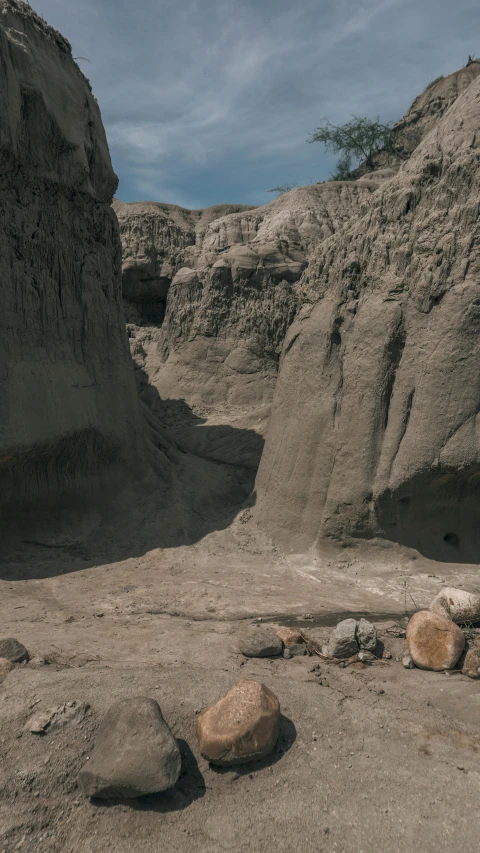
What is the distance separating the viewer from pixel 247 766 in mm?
2635

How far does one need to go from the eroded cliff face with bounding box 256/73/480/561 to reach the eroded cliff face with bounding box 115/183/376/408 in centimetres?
442

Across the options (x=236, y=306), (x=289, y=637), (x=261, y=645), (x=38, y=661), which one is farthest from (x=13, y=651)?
(x=236, y=306)

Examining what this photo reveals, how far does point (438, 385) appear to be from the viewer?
593 cm

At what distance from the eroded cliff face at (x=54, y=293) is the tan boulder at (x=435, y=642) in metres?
4.45

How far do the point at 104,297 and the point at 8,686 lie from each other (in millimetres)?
5841

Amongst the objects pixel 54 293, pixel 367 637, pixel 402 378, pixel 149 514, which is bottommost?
pixel 149 514

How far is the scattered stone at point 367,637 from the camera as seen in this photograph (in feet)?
12.8

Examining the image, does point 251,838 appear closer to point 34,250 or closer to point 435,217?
point 435,217

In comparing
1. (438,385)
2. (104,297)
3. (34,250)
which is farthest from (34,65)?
(438,385)

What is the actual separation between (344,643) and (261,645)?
566mm

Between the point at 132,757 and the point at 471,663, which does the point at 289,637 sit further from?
the point at 132,757

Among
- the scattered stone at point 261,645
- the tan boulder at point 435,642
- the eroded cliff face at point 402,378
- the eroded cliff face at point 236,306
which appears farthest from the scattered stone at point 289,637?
the eroded cliff face at point 236,306

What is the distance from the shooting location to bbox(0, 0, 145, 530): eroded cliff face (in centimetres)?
635

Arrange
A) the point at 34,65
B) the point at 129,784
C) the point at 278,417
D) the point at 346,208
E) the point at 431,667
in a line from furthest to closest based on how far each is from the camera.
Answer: the point at 346,208 → the point at 278,417 → the point at 34,65 → the point at 431,667 → the point at 129,784
